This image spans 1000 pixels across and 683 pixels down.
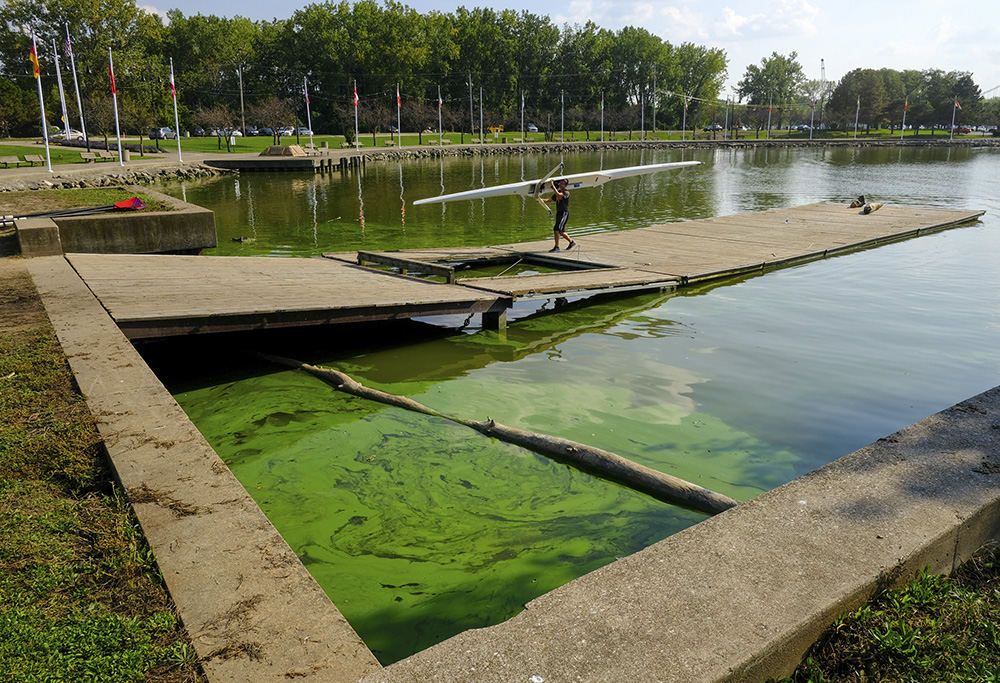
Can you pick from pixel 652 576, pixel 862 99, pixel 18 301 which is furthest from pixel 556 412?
pixel 862 99

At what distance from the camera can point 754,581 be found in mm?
3412

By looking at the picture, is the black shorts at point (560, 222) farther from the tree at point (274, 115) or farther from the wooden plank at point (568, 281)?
the tree at point (274, 115)

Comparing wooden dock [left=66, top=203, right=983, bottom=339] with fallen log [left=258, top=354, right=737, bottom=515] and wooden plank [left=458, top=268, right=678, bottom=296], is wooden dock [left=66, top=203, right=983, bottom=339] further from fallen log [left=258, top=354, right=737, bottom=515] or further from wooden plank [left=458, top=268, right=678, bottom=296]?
fallen log [left=258, top=354, right=737, bottom=515]

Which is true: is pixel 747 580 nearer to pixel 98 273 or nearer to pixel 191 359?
pixel 191 359

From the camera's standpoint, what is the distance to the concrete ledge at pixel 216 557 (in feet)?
9.76

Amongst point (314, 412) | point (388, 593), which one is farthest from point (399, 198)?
point (388, 593)

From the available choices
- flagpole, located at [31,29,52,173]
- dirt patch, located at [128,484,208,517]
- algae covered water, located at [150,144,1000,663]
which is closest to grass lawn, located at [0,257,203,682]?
dirt patch, located at [128,484,208,517]

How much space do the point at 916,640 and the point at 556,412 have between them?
5606mm

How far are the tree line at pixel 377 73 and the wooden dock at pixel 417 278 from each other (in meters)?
52.0

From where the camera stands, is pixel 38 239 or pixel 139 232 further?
pixel 139 232

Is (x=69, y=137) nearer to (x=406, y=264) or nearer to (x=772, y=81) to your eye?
(x=406, y=264)

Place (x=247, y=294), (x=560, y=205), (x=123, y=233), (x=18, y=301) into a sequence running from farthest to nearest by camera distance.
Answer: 1. (x=560, y=205)
2. (x=123, y=233)
3. (x=247, y=294)
4. (x=18, y=301)

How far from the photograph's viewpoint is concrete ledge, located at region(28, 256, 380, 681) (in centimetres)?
297

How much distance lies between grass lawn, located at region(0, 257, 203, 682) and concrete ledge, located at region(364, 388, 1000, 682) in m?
1.06
